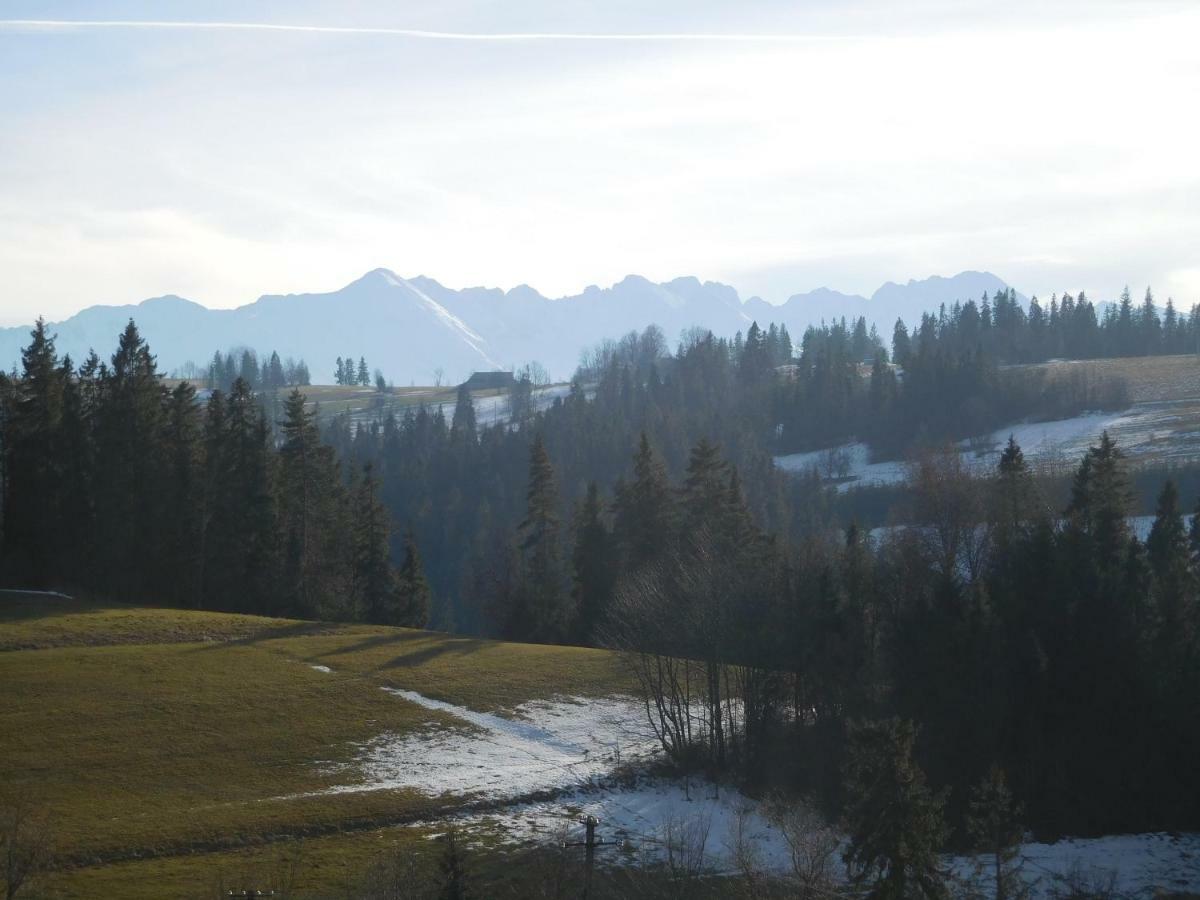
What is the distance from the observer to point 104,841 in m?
34.6

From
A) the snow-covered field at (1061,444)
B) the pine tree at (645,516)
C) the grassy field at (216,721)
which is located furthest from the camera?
the snow-covered field at (1061,444)

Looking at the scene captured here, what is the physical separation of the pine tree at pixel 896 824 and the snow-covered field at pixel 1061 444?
111 m

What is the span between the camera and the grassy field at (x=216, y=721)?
116ft

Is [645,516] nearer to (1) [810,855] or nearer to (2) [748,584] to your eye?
(2) [748,584]

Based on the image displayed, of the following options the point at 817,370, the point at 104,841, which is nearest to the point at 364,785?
the point at 104,841

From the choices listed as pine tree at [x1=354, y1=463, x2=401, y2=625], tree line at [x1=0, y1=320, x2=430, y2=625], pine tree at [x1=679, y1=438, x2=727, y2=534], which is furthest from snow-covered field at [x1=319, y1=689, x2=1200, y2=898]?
tree line at [x1=0, y1=320, x2=430, y2=625]

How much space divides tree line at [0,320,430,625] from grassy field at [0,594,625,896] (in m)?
8.49

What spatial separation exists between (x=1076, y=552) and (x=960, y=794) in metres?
13.8

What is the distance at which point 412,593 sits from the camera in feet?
259

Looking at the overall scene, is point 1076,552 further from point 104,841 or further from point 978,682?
point 104,841

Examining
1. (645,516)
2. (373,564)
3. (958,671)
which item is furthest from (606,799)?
(373,564)

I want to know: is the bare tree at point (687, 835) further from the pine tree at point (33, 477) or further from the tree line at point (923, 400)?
the tree line at point (923, 400)

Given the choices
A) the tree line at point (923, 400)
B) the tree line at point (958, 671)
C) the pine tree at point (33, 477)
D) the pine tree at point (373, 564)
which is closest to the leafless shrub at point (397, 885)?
the tree line at point (958, 671)

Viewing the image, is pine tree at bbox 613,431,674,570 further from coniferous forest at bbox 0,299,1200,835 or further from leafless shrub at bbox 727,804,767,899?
leafless shrub at bbox 727,804,767,899
